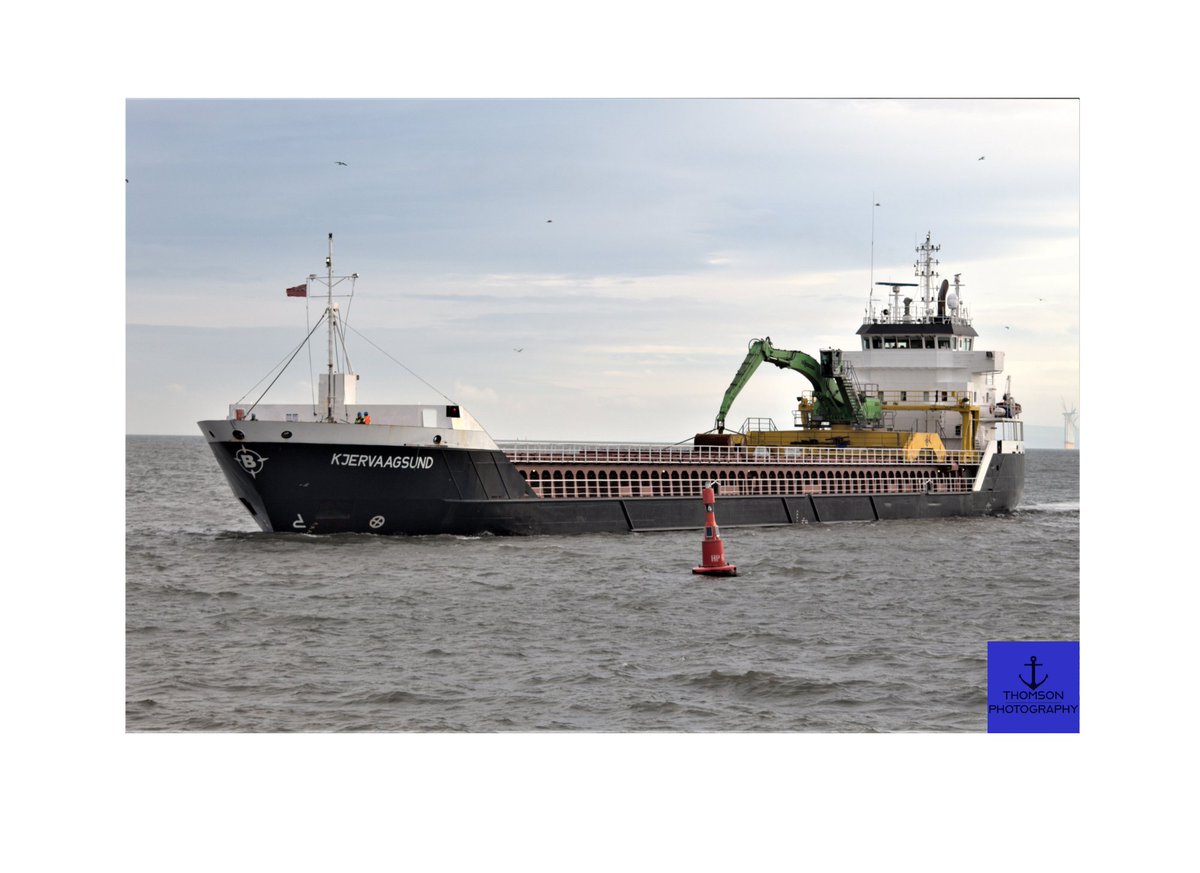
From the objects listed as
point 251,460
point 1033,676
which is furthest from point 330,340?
point 1033,676

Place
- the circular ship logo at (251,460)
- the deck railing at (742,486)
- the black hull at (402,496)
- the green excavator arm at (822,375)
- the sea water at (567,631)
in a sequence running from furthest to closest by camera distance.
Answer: the green excavator arm at (822,375), the deck railing at (742,486), the black hull at (402,496), the circular ship logo at (251,460), the sea water at (567,631)

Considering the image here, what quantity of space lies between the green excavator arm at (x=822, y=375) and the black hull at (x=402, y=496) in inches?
366

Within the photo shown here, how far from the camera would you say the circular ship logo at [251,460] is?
28.2 m

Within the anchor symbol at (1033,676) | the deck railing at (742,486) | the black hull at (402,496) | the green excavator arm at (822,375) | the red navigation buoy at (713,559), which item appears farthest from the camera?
the green excavator arm at (822,375)

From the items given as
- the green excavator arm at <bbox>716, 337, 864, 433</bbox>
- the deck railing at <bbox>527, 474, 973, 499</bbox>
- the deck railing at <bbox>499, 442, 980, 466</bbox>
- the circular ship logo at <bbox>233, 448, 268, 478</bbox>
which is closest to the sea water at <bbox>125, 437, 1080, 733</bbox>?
the circular ship logo at <bbox>233, 448, 268, 478</bbox>

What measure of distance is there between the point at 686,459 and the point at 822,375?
8461mm

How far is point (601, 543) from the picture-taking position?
A: 31.3 meters

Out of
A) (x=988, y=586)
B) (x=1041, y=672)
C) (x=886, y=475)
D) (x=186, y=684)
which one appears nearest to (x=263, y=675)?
(x=186, y=684)

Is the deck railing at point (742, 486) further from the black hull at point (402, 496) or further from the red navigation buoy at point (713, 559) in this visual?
the red navigation buoy at point (713, 559)

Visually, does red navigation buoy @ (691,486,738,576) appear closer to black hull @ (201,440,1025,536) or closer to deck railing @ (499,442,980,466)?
black hull @ (201,440,1025,536)

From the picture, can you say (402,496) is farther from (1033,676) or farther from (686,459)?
(1033,676)

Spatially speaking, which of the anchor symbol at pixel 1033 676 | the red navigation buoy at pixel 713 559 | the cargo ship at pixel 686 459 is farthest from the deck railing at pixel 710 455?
the anchor symbol at pixel 1033 676

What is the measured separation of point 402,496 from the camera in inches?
1149

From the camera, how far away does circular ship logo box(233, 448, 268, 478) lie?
28.2 m
